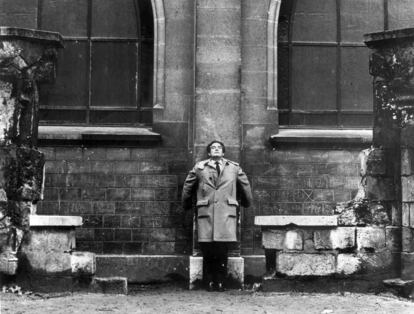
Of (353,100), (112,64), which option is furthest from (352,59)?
(112,64)

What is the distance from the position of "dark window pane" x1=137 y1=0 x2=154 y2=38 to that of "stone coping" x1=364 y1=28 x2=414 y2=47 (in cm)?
453

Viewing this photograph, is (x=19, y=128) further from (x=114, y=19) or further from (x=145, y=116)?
(x=114, y=19)

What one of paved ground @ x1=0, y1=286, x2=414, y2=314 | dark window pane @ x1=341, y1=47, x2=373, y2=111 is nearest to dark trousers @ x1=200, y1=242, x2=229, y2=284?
paved ground @ x1=0, y1=286, x2=414, y2=314

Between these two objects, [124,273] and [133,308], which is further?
[124,273]

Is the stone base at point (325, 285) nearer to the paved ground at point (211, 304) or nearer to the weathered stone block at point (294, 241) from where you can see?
the paved ground at point (211, 304)

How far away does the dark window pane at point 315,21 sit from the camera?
467 inches

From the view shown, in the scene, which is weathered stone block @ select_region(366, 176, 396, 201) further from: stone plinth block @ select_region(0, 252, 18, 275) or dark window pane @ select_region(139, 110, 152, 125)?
dark window pane @ select_region(139, 110, 152, 125)

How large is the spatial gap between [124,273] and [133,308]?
3.44 meters

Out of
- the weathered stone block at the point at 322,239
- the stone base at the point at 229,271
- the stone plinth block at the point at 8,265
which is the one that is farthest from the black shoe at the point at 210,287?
the stone plinth block at the point at 8,265

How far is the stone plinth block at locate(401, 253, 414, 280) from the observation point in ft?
25.2

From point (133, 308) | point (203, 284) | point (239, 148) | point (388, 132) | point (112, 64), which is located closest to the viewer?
point (133, 308)

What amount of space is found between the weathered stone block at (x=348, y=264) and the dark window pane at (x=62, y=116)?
5262 mm

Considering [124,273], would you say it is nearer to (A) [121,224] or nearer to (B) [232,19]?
(A) [121,224]

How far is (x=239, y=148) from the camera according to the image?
1084cm
